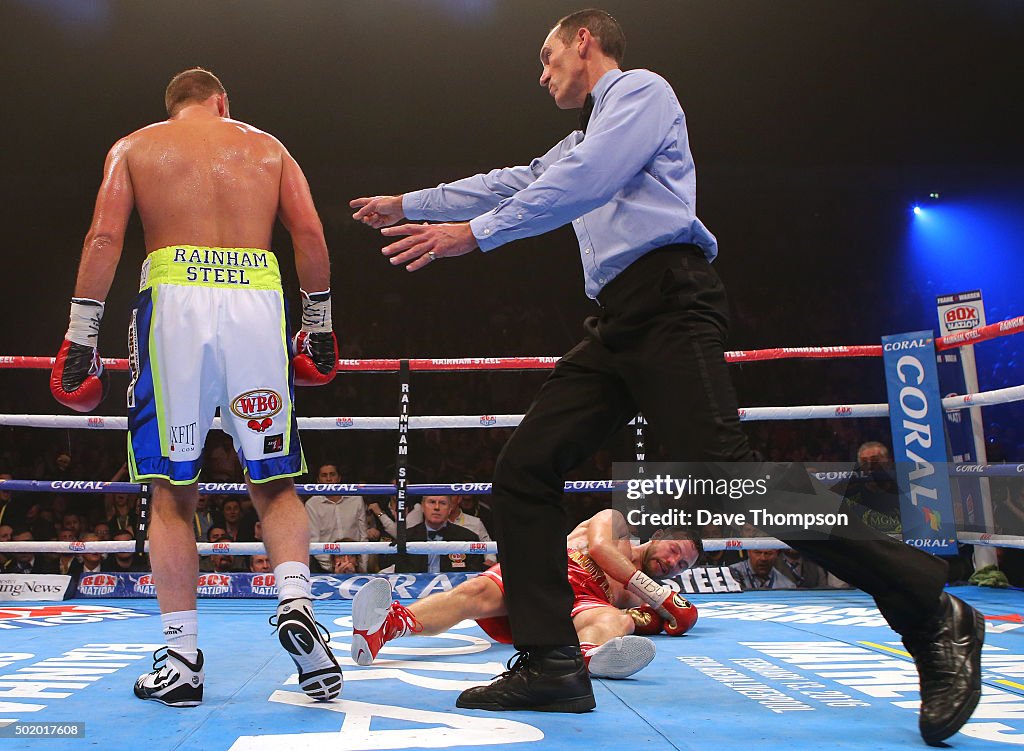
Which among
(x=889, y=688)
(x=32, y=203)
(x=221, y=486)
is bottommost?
(x=889, y=688)

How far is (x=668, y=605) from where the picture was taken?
243 cm

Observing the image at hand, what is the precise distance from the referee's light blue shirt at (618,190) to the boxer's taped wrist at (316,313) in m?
0.58

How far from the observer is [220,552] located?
3377 mm

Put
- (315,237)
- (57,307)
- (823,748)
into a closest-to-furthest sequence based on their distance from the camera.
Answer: (823,748)
(315,237)
(57,307)

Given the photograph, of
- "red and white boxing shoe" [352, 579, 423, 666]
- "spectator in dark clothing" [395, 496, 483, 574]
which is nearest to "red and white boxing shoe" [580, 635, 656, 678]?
"red and white boxing shoe" [352, 579, 423, 666]

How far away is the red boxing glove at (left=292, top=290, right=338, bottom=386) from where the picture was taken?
2018mm

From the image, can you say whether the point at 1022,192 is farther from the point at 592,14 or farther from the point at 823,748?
the point at 823,748

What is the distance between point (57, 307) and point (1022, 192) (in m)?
9.24

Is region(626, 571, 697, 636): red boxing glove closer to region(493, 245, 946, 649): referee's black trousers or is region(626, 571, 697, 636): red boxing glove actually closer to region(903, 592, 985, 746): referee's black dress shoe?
region(493, 245, 946, 649): referee's black trousers

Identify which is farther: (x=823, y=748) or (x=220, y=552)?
(x=220, y=552)

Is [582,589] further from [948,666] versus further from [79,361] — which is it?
[79,361]

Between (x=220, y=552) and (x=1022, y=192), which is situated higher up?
(x=1022, y=192)

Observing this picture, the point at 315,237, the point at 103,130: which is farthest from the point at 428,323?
the point at 315,237

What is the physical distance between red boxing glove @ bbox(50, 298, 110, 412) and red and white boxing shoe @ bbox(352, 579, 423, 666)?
76 cm
